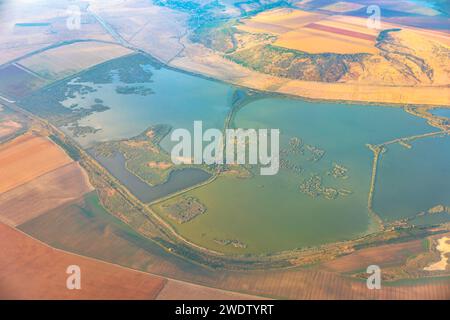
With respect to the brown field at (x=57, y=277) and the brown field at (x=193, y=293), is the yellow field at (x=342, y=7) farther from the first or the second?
the brown field at (x=57, y=277)

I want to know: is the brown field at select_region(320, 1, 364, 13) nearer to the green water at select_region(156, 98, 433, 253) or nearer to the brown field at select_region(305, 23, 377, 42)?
the brown field at select_region(305, 23, 377, 42)

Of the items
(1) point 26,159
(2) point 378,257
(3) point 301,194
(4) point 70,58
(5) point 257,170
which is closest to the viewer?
(2) point 378,257

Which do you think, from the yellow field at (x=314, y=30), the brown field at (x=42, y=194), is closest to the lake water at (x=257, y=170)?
the brown field at (x=42, y=194)

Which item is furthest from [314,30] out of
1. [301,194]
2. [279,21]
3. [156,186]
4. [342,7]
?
[156,186]

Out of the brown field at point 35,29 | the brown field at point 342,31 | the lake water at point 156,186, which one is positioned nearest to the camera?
the lake water at point 156,186

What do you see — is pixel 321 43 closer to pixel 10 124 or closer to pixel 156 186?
pixel 156 186

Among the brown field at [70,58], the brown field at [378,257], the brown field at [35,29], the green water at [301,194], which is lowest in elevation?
the brown field at [378,257]
